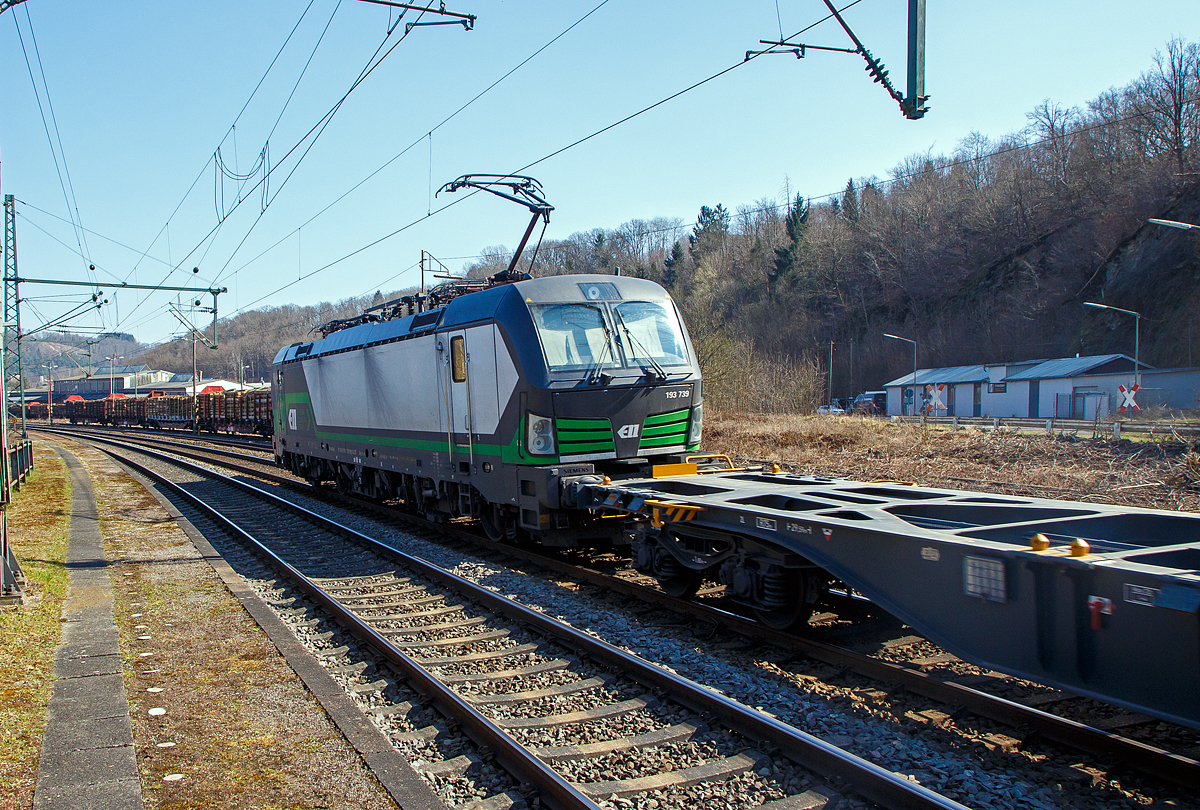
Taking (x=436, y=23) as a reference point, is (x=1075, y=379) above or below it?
below

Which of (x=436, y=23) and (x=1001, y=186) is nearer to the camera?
(x=436, y=23)

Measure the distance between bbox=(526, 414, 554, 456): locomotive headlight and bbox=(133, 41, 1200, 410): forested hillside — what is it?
24.3m

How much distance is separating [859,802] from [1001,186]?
7514 centimetres

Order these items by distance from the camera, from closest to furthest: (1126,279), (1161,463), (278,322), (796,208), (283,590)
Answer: (283,590)
(1161,463)
(1126,279)
(278,322)
(796,208)

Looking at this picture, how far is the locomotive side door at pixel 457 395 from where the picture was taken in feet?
35.5

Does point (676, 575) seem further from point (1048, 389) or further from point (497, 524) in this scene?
point (1048, 389)

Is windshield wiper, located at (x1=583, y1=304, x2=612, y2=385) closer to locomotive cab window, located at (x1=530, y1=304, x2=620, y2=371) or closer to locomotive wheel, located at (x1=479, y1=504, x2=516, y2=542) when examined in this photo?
locomotive cab window, located at (x1=530, y1=304, x2=620, y2=371)

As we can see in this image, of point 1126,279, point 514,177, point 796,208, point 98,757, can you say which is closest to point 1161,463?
point 514,177

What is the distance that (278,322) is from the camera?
76.0 m

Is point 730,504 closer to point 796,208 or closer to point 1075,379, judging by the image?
point 1075,379

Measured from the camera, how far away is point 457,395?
36.4 ft

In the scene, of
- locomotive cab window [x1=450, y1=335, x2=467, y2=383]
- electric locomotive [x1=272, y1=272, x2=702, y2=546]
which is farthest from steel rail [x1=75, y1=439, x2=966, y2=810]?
locomotive cab window [x1=450, y1=335, x2=467, y2=383]

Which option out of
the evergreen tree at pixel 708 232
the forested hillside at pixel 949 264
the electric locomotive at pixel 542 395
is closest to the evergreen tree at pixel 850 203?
the forested hillside at pixel 949 264

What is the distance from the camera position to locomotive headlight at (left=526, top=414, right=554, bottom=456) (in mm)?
9320
